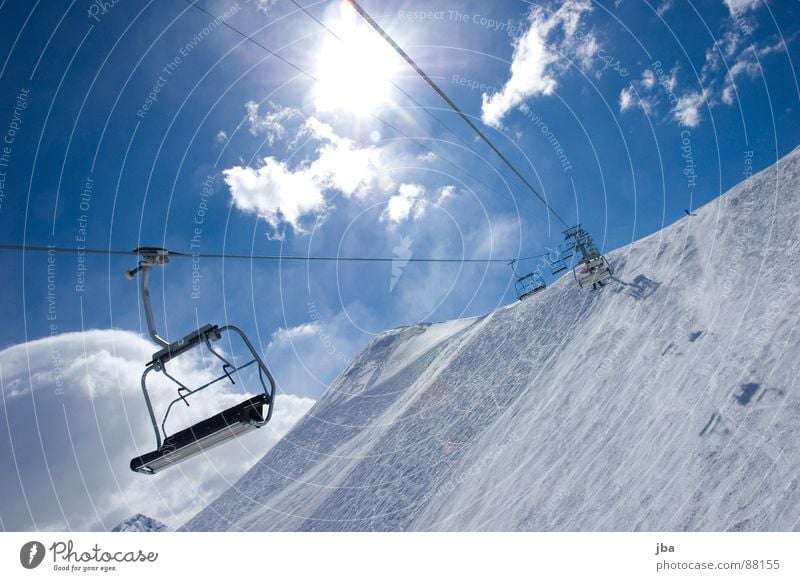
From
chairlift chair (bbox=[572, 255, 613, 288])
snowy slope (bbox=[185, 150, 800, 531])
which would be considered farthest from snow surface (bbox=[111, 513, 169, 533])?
chairlift chair (bbox=[572, 255, 613, 288])

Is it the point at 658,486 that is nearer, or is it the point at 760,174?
the point at 658,486

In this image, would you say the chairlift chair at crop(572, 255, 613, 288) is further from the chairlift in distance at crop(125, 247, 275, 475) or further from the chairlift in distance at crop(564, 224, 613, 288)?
the chairlift in distance at crop(125, 247, 275, 475)

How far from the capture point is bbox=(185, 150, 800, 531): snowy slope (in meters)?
15.3

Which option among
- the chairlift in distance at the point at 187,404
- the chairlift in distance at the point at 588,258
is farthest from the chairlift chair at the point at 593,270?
the chairlift in distance at the point at 187,404

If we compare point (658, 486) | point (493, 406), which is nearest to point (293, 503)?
point (493, 406)

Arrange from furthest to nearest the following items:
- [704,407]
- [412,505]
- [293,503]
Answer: [293,503] < [412,505] < [704,407]

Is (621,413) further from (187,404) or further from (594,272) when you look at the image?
(187,404)

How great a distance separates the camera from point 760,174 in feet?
94.1

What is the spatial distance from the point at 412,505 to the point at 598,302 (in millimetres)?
17254

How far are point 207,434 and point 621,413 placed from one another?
1947cm

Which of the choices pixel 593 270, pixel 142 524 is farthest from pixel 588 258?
pixel 142 524

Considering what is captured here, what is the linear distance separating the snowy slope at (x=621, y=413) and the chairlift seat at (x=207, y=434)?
41.9 feet
